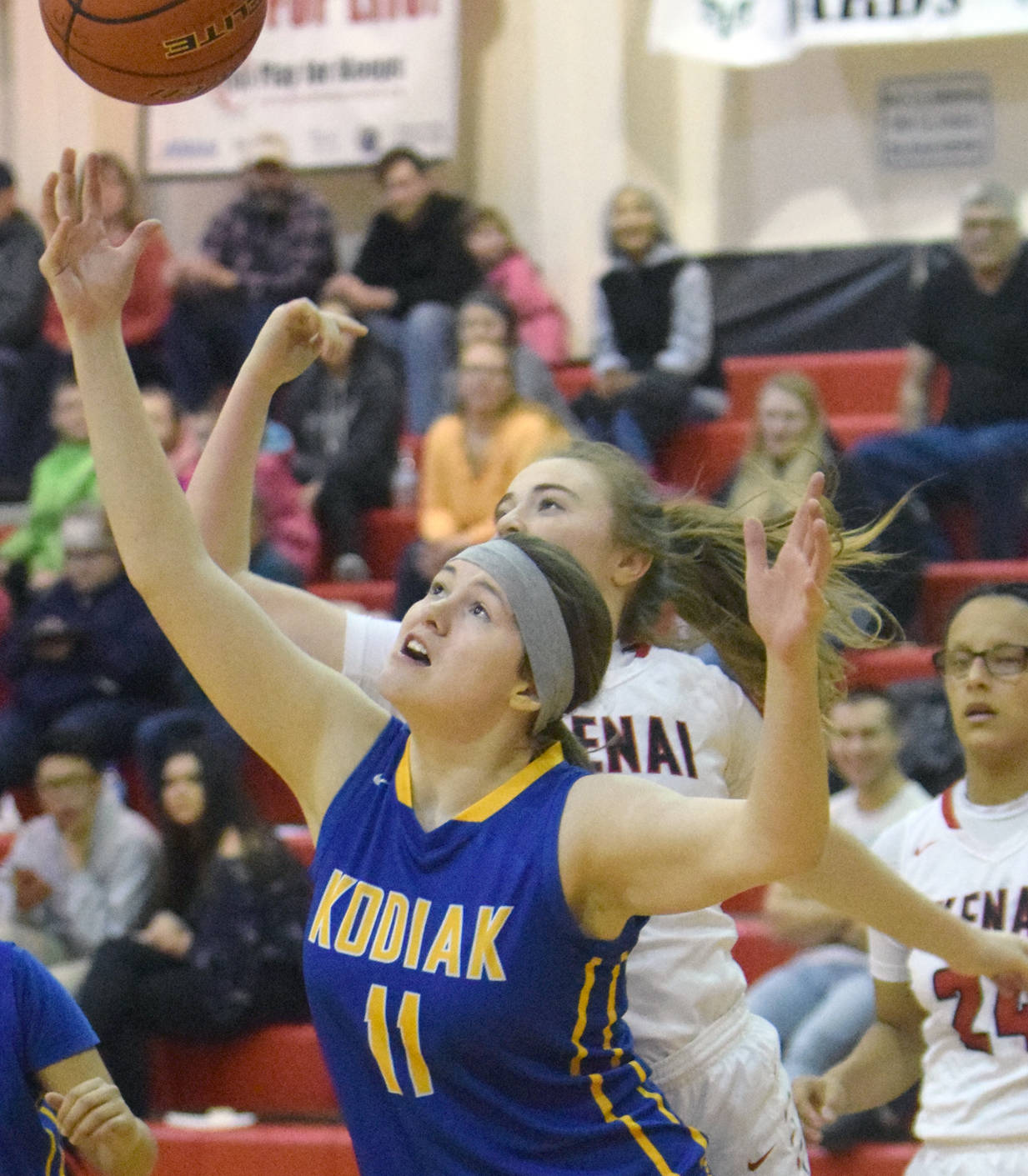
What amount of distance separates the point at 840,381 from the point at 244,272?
2795 mm

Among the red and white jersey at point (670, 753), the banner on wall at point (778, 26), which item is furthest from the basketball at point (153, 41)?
the banner on wall at point (778, 26)

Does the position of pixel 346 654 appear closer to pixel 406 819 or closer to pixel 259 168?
pixel 406 819

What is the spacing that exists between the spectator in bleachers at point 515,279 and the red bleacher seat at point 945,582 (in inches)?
105

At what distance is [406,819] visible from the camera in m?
2.29

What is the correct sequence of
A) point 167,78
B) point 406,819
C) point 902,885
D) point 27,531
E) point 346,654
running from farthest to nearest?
point 27,531, point 167,78, point 346,654, point 902,885, point 406,819

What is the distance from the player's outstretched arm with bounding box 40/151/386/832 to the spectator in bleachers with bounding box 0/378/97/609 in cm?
478

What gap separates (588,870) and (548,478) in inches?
35.5

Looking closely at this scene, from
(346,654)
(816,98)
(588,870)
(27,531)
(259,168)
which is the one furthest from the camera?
(816,98)

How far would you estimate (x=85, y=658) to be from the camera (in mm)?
6312

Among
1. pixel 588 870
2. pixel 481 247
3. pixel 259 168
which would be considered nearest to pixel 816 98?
pixel 481 247

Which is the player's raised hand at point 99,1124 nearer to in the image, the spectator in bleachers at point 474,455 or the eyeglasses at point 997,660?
the eyeglasses at point 997,660

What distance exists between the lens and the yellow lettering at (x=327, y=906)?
88.4 inches

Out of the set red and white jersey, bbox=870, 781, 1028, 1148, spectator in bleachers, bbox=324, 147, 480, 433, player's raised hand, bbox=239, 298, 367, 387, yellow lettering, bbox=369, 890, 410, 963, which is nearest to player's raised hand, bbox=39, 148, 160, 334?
player's raised hand, bbox=239, 298, 367, 387

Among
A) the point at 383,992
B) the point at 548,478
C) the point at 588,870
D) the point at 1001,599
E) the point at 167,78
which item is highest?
the point at 167,78
